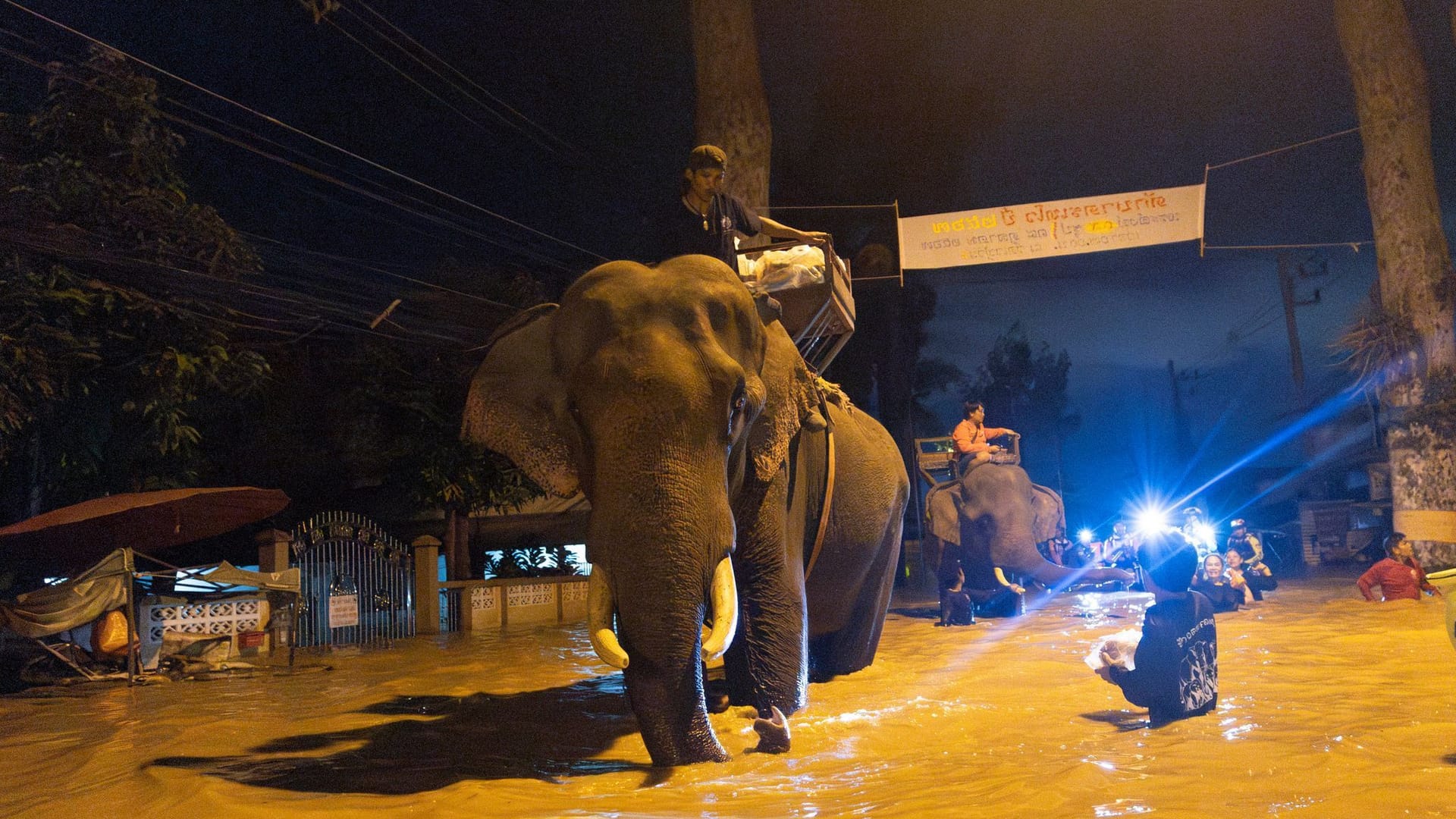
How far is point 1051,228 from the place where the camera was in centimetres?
1627

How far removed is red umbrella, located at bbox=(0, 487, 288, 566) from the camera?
9.65 metres

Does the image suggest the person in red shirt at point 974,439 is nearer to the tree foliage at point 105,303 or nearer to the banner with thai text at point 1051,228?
the banner with thai text at point 1051,228

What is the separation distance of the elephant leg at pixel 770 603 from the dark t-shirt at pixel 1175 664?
161 cm

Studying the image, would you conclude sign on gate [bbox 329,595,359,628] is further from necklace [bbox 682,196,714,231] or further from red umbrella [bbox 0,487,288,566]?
necklace [bbox 682,196,714,231]

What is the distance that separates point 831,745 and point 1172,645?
1.67 metres

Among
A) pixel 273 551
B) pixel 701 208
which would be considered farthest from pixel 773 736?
pixel 273 551

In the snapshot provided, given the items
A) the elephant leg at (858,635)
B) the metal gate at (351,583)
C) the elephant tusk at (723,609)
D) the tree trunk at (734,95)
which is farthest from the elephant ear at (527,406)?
the metal gate at (351,583)

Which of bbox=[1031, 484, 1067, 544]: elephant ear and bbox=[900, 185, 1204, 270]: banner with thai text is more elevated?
bbox=[900, 185, 1204, 270]: banner with thai text

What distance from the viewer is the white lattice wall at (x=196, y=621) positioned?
10312mm

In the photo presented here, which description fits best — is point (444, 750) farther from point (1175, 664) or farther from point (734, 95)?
point (734, 95)

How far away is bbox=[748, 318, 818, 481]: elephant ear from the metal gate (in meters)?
9.10

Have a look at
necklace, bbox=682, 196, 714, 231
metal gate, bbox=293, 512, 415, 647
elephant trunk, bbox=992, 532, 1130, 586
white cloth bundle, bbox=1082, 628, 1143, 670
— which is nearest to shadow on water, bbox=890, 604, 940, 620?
elephant trunk, bbox=992, 532, 1130, 586

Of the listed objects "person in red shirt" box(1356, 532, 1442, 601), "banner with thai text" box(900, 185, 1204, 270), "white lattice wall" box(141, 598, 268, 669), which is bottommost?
"person in red shirt" box(1356, 532, 1442, 601)

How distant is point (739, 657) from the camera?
5.80m
